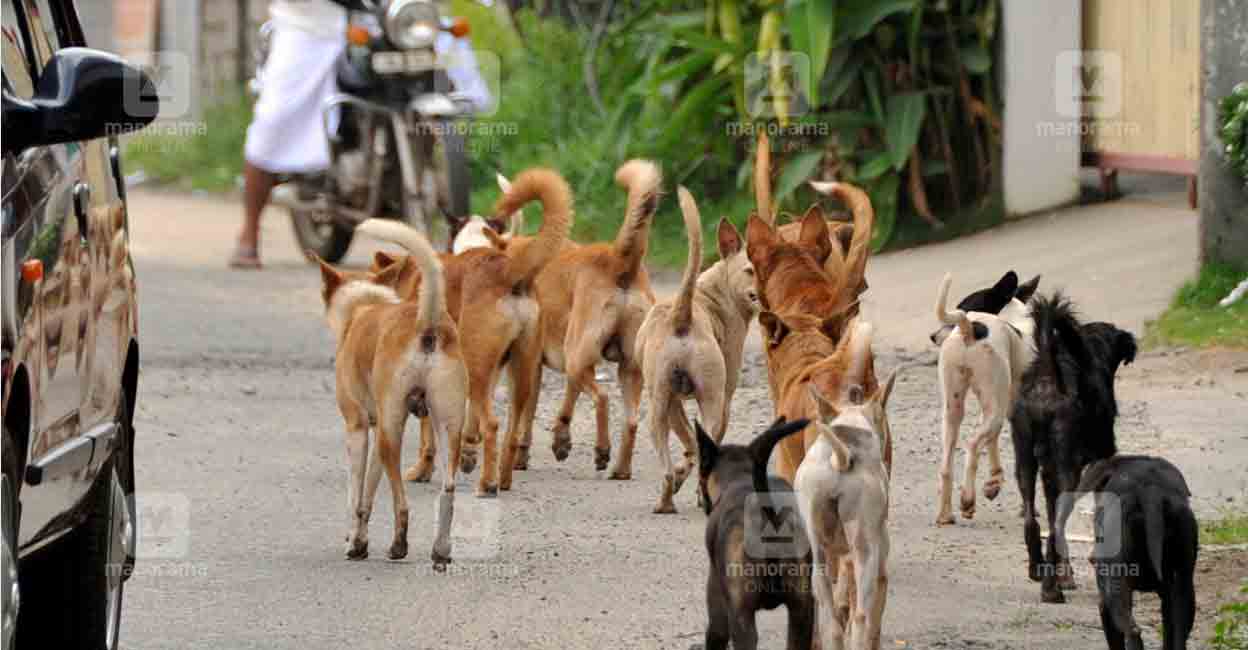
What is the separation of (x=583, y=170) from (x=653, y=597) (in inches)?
374

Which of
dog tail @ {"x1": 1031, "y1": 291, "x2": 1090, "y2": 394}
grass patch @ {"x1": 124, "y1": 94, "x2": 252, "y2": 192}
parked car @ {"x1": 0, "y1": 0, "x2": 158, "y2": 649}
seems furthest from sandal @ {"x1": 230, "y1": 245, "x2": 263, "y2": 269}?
dog tail @ {"x1": 1031, "y1": 291, "x2": 1090, "y2": 394}

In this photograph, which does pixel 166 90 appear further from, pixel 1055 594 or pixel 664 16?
pixel 1055 594

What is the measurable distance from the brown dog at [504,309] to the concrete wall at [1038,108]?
5.53 meters

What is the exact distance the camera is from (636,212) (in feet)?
30.1

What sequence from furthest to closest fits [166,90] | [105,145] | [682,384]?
1. [166,90]
2. [682,384]
3. [105,145]

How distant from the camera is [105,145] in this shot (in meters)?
6.94

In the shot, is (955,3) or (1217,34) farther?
(955,3)

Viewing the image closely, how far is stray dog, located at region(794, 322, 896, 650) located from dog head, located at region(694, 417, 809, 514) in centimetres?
11

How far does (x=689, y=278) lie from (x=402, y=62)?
25.9ft

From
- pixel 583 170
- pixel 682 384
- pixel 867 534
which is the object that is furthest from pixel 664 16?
pixel 867 534

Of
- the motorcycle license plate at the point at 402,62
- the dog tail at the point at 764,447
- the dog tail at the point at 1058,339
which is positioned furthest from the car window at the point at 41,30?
the motorcycle license plate at the point at 402,62

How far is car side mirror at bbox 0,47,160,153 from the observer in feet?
17.2

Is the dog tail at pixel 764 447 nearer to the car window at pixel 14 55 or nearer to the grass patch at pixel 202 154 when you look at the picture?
the car window at pixel 14 55

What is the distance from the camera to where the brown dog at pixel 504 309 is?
922 cm
